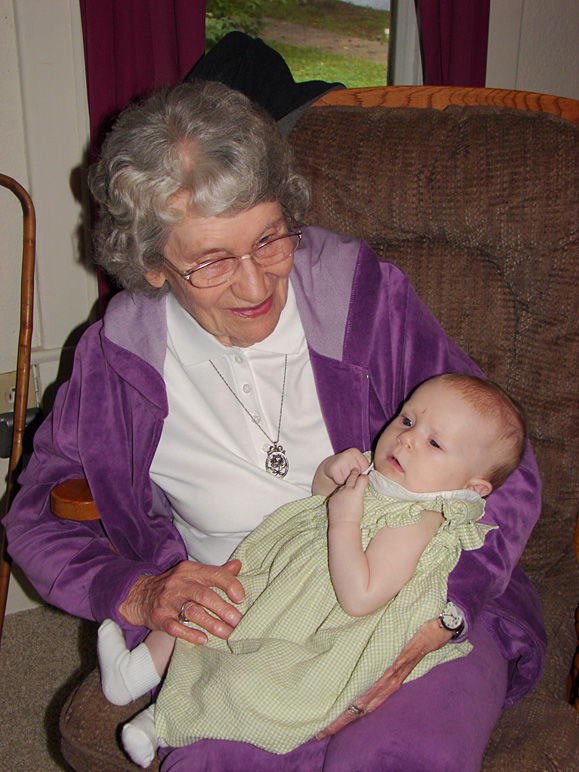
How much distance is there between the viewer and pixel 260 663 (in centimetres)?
106

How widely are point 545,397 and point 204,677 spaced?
0.85 meters

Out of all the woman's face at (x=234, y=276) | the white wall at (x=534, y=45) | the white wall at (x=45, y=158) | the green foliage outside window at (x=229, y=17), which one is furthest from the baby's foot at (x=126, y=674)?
the white wall at (x=534, y=45)

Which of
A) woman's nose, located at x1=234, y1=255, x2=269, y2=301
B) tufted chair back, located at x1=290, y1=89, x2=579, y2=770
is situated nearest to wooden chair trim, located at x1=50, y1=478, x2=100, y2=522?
woman's nose, located at x1=234, y1=255, x2=269, y2=301

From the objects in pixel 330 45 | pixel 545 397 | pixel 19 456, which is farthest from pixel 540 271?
pixel 330 45

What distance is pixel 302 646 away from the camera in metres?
1.11

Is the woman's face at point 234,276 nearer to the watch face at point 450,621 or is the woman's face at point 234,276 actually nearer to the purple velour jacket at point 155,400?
the purple velour jacket at point 155,400

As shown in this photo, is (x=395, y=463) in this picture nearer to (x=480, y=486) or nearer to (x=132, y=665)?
(x=480, y=486)

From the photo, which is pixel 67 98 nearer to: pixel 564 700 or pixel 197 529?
pixel 197 529

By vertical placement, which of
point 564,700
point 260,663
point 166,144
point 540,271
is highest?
point 166,144

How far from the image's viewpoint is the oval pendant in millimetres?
1372

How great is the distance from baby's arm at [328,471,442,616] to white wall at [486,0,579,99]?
203 cm

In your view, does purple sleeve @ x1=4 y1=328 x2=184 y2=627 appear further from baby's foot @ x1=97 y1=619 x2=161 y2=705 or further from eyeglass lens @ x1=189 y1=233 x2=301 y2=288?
eyeglass lens @ x1=189 y1=233 x2=301 y2=288

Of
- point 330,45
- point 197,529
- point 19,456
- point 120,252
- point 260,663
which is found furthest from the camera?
point 330,45

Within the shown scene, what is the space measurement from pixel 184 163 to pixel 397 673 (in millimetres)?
923
